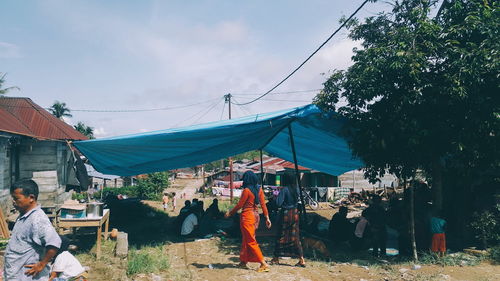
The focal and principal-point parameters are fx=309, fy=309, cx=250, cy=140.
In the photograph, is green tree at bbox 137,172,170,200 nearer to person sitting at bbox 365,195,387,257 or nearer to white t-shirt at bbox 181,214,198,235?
white t-shirt at bbox 181,214,198,235

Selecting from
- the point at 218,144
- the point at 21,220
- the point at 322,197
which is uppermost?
the point at 218,144

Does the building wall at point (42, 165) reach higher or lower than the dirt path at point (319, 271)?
higher

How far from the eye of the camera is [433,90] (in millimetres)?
5297

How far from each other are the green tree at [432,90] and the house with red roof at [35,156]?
800 cm

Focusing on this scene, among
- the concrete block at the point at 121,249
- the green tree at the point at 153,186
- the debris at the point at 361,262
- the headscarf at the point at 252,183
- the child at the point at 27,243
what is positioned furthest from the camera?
the green tree at the point at 153,186

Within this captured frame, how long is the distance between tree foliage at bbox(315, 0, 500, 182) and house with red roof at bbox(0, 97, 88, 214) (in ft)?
26.2

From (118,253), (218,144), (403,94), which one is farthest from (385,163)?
(118,253)

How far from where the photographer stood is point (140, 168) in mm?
8727

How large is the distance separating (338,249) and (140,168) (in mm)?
5652

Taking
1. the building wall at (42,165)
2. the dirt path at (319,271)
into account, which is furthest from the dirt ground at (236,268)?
the building wall at (42,165)

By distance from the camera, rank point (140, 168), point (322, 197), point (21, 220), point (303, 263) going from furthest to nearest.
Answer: point (322, 197) < point (140, 168) < point (303, 263) < point (21, 220)

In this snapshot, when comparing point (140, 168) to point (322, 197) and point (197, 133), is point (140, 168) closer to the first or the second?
point (197, 133)

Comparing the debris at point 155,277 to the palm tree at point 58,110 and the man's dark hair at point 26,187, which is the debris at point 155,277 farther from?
the palm tree at point 58,110

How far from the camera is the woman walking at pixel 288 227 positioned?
5699 mm
